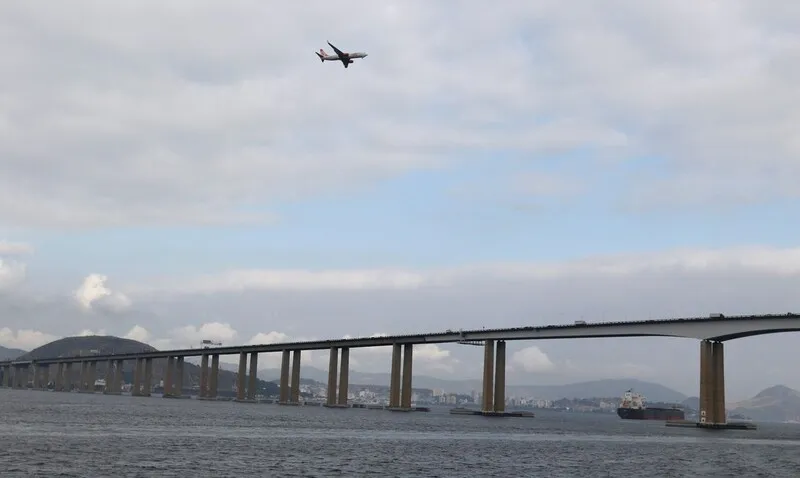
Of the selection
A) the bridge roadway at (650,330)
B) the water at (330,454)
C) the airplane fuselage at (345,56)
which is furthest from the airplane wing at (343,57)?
the bridge roadway at (650,330)

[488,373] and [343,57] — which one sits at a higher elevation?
[343,57]

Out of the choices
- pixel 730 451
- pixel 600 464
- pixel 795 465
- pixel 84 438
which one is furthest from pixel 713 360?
pixel 84 438

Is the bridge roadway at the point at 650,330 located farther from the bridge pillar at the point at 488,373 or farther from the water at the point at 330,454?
the water at the point at 330,454

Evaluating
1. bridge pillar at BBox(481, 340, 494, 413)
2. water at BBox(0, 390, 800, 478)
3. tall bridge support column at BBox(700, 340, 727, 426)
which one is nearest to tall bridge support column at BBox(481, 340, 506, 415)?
bridge pillar at BBox(481, 340, 494, 413)

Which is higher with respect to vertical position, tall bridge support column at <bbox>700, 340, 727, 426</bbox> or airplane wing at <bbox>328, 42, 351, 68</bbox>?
airplane wing at <bbox>328, 42, 351, 68</bbox>

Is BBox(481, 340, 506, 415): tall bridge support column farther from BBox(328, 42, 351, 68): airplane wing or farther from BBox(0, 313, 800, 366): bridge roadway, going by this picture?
BBox(328, 42, 351, 68): airplane wing

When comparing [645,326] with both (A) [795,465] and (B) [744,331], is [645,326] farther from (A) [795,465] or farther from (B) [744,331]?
(A) [795,465]

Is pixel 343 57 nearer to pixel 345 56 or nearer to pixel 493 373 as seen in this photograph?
pixel 345 56

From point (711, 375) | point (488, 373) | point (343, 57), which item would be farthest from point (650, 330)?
point (343, 57)
